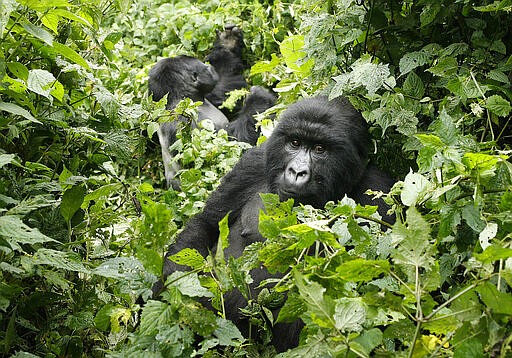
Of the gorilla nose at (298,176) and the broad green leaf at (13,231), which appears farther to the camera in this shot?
the gorilla nose at (298,176)

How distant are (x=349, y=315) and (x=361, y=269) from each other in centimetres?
12

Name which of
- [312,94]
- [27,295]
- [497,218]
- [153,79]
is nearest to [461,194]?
[497,218]

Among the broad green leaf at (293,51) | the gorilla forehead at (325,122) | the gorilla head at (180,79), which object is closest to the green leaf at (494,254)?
Answer: the gorilla forehead at (325,122)

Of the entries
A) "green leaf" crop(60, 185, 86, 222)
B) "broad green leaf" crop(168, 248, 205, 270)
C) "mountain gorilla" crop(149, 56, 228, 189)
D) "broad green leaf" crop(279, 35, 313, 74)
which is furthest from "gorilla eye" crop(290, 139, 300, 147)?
"mountain gorilla" crop(149, 56, 228, 189)

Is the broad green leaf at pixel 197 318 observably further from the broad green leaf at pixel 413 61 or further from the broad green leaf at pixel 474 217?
the broad green leaf at pixel 413 61

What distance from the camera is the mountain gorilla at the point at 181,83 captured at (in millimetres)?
6636

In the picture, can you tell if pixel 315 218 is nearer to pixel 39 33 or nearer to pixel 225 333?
pixel 225 333

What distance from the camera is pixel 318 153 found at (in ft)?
11.5

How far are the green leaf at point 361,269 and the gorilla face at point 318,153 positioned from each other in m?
1.66

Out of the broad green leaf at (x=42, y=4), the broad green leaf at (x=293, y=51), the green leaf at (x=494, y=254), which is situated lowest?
the broad green leaf at (x=293, y=51)

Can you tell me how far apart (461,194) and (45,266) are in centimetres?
137

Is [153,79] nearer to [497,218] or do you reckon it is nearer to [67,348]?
[67,348]

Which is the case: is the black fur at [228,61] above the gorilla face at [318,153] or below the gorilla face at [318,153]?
below

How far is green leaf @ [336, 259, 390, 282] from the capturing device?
1668 millimetres
